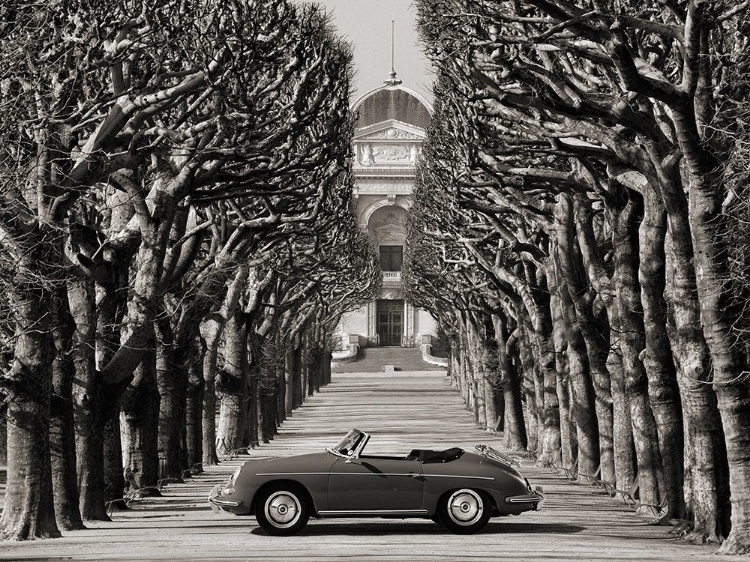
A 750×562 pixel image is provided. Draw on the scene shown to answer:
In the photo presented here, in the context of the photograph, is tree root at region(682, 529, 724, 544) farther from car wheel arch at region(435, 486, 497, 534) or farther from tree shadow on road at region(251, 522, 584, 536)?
car wheel arch at region(435, 486, 497, 534)

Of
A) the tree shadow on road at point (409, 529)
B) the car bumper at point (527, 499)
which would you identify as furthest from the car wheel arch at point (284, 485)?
the car bumper at point (527, 499)

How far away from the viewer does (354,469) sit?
1711 cm

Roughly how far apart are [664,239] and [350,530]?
564 cm

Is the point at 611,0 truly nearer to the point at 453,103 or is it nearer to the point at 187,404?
the point at 453,103

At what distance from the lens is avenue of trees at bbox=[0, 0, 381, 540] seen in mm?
16562

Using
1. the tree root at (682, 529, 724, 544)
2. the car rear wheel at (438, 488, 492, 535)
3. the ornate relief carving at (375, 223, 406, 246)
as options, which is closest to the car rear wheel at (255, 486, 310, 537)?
the car rear wheel at (438, 488, 492, 535)

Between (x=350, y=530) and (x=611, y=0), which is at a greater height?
(x=611, y=0)

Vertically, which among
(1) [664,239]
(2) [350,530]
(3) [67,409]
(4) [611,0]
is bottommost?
(2) [350,530]

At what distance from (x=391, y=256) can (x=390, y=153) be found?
9.48 m

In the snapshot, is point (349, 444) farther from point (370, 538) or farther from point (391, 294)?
point (391, 294)

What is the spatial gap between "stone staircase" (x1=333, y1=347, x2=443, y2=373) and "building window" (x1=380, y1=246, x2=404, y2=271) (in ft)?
35.6

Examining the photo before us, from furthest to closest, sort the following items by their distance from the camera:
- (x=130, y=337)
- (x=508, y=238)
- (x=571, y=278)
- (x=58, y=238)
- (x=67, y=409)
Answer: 1. (x=508, y=238)
2. (x=571, y=278)
3. (x=130, y=337)
4. (x=67, y=409)
5. (x=58, y=238)

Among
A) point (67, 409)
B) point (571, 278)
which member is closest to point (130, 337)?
point (67, 409)

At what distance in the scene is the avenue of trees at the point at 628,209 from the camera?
15156mm
